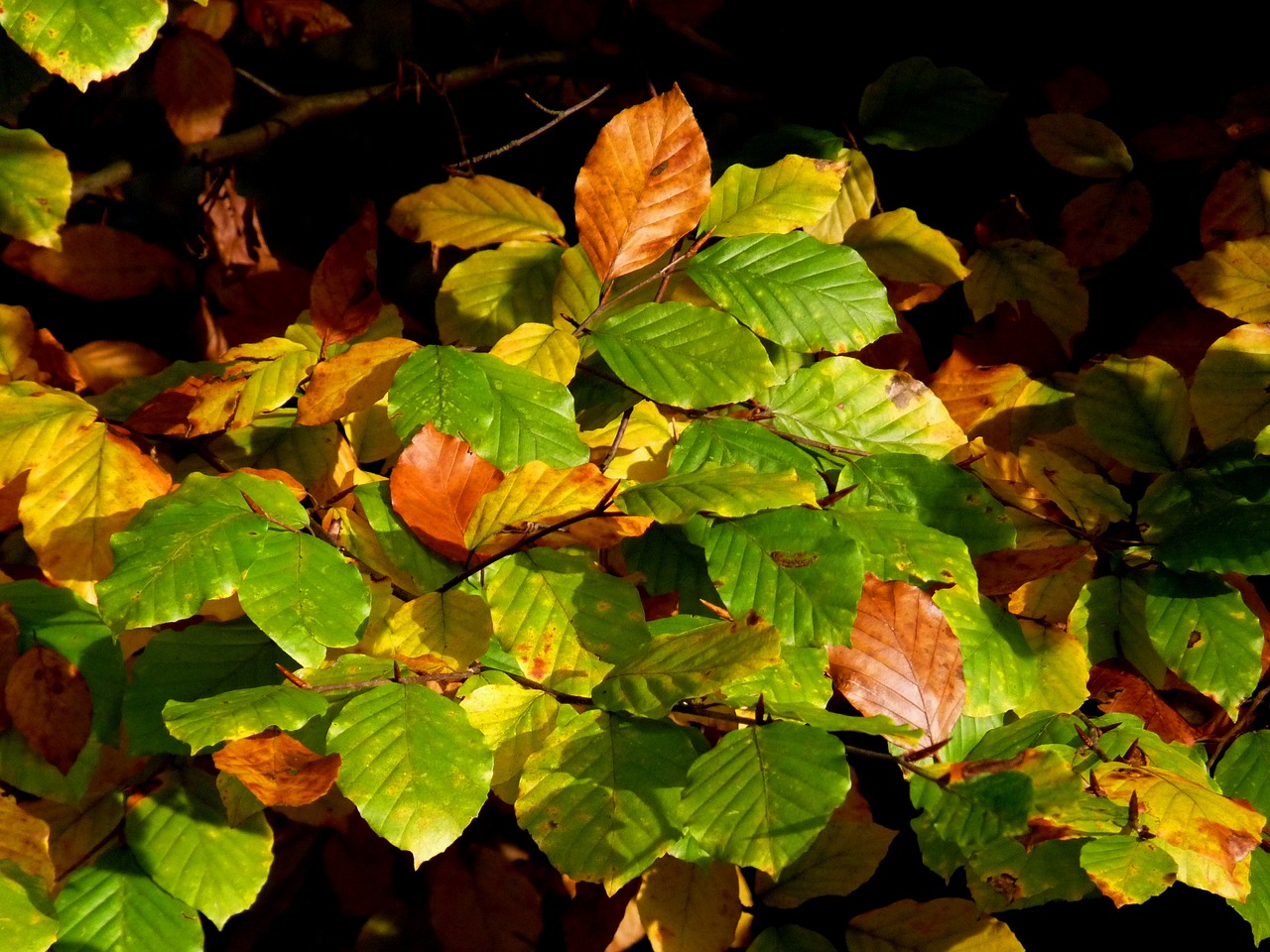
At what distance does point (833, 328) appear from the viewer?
2.52ft

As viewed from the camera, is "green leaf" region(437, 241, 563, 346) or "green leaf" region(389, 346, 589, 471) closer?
"green leaf" region(389, 346, 589, 471)

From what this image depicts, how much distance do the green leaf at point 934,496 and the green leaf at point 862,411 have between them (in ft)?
0.13

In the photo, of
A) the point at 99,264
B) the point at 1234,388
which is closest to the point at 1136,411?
the point at 1234,388

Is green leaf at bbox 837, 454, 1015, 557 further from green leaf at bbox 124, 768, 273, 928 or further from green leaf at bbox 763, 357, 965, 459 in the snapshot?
green leaf at bbox 124, 768, 273, 928

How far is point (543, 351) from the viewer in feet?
2.50

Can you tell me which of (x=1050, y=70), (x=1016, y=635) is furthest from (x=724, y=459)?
(x=1050, y=70)

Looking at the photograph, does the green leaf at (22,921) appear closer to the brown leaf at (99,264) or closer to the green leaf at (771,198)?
the green leaf at (771,198)

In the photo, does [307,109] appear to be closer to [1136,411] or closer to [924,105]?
[924,105]

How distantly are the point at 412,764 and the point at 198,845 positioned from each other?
13.1 inches

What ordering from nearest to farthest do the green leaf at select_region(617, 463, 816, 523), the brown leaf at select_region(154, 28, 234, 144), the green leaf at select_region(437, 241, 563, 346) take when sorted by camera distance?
the green leaf at select_region(617, 463, 816, 523) < the green leaf at select_region(437, 241, 563, 346) < the brown leaf at select_region(154, 28, 234, 144)

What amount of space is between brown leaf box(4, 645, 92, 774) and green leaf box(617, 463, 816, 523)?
451 mm

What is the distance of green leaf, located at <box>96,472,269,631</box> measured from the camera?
57 centimetres

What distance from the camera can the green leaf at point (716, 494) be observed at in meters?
0.62

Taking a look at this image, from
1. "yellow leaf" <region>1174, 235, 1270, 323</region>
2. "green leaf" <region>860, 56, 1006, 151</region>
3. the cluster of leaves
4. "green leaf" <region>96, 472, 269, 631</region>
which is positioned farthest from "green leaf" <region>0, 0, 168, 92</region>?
"yellow leaf" <region>1174, 235, 1270, 323</region>
